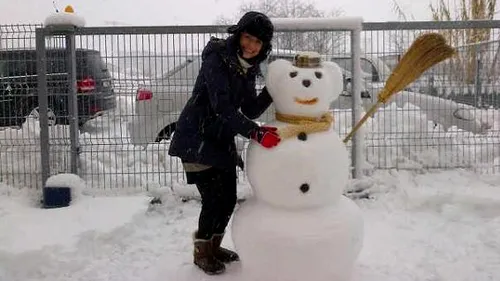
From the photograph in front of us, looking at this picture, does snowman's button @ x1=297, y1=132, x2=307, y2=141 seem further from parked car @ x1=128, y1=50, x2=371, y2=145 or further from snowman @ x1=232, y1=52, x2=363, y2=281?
parked car @ x1=128, y1=50, x2=371, y2=145

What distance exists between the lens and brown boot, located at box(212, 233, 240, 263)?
407 centimetres

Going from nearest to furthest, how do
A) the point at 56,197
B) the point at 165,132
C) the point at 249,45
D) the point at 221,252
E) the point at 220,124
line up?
1. the point at 249,45
2. the point at 220,124
3. the point at 221,252
4. the point at 56,197
5. the point at 165,132

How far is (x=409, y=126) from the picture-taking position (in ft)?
20.4

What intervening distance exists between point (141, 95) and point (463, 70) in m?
3.35

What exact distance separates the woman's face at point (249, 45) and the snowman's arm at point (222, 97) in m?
0.16

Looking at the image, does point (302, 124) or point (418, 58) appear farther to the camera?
point (418, 58)

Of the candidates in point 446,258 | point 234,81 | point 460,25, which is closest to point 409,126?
point 460,25

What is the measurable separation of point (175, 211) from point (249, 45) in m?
2.56

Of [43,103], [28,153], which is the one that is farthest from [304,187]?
[28,153]

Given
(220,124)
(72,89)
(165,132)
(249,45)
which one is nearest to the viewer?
(249,45)

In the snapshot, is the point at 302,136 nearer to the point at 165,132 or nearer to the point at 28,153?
the point at 165,132

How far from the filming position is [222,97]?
3.55m

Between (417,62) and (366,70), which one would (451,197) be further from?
(417,62)

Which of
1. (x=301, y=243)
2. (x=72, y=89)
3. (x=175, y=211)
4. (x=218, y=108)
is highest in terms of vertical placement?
(x=72, y=89)
